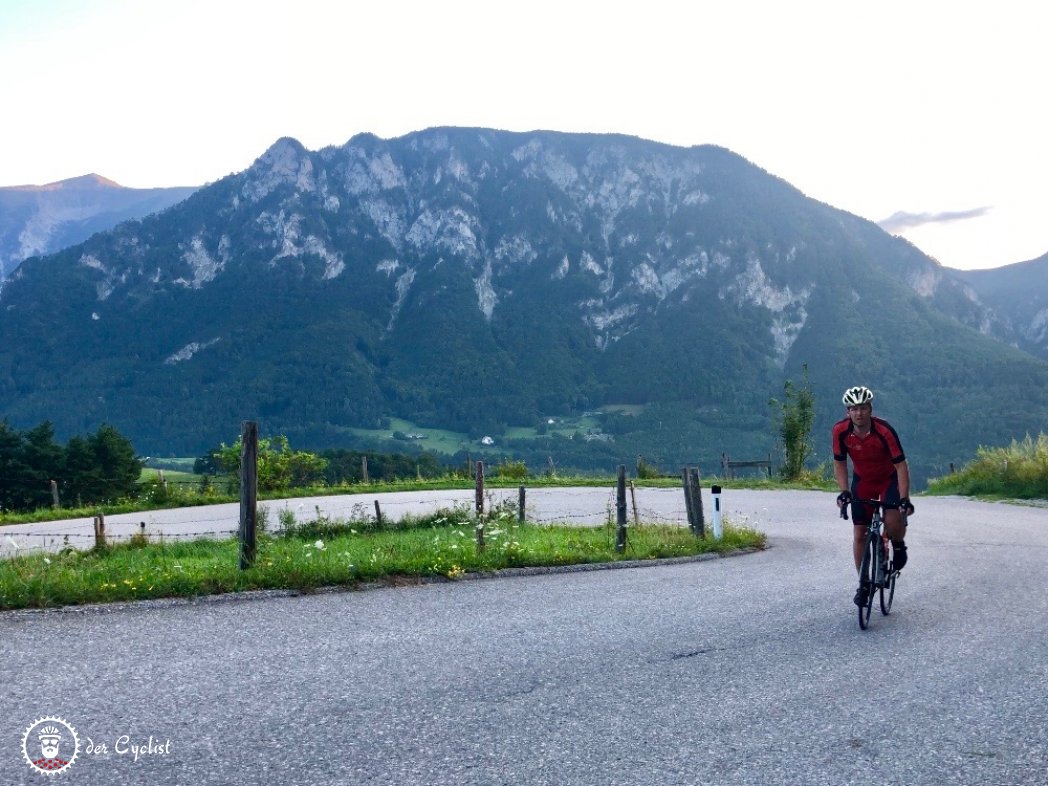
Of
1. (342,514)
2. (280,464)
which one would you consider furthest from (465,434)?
(342,514)

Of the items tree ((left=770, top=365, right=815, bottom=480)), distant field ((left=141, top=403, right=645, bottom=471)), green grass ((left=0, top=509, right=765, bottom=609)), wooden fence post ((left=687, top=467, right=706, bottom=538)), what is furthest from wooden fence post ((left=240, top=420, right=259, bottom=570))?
distant field ((left=141, top=403, right=645, bottom=471))

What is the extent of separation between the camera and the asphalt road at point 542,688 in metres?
4.21

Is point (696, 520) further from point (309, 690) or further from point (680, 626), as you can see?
point (309, 690)

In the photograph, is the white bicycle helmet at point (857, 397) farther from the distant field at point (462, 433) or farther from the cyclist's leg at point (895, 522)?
the distant field at point (462, 433)

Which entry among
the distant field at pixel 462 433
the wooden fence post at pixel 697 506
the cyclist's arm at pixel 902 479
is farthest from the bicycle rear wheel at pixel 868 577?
the distant field at pixel 462 433

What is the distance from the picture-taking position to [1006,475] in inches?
973

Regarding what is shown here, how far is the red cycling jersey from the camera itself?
25.8 ft

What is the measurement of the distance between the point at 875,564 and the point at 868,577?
227 mm

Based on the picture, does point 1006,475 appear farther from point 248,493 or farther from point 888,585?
point 248,493

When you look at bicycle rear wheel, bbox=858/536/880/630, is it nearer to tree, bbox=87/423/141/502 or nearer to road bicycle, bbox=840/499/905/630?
road bicycle, bbox=840/499/905/630

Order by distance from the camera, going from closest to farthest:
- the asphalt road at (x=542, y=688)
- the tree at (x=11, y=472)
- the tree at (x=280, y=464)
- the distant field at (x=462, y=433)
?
1. the asphalt road at (x=542, y=688)
2. the tree at (x=280, y=464)
3. the tree at (x=11, y=472)
4. the distant field at (x=462, y=433)

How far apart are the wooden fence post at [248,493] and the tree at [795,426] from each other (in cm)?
2640

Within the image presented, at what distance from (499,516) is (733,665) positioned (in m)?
9.58

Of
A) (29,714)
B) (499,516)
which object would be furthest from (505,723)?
(499,516)
